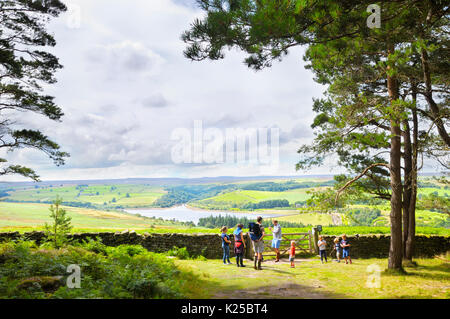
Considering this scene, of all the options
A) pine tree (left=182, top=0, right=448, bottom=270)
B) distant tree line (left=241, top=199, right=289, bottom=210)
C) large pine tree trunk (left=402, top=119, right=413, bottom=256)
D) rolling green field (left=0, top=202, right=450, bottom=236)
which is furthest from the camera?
distant tree line (left=241, top=199, right=289, bottom=210)

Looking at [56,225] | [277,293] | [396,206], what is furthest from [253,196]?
[277,293]

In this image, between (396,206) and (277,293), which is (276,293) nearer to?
(277,293)

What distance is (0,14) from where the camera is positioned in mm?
12070

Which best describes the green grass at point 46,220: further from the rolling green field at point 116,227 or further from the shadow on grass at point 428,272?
the shadow on grass at point 428,272

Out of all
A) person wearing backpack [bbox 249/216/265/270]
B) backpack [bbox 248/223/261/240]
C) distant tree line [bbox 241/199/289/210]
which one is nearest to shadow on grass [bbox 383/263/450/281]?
person wearing backpack [bbox 249/216/265/270]

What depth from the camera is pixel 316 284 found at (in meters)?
8.51

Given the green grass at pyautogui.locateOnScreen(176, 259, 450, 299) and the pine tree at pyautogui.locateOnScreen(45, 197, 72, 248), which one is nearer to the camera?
the green grass at pyautogui.locateOnScreen(176, 259, 450, 299)

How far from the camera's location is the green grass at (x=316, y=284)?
7.21m

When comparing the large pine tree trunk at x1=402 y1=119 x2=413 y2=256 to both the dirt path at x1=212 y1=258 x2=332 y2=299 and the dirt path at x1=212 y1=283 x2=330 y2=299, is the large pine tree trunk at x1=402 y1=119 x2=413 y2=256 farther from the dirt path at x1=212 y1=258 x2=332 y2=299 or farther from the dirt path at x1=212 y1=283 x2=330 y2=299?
the dirt path at x1=212 y1=283 x2=330 y2=299

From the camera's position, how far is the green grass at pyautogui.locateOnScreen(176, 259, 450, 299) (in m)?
7.21

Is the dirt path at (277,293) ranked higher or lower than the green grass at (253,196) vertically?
higher

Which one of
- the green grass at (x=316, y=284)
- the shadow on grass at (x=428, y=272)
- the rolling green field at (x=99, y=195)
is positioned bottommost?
the rolling green field at (x=99, y=195)

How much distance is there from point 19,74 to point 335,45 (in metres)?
12.4

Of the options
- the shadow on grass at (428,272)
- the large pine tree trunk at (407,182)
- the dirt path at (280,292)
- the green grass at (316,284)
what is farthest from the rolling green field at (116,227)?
the shadow on grass at (428,272)
